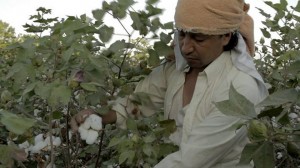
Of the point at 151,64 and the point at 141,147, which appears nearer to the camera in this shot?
Answer: the point at 141,147

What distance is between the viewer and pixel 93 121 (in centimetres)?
158

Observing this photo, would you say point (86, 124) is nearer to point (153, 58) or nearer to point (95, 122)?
point (95, 122)

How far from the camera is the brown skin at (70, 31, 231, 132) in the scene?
1551 millimetres

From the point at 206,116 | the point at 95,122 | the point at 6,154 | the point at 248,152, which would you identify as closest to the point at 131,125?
the point at 95,122

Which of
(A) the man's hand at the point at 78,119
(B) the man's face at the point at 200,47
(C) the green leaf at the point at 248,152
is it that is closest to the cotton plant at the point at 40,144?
(A) the man's hand at the point at 78,119

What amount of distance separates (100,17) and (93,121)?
0.31 metres

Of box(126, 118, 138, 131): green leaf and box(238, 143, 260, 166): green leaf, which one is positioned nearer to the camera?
box(238, 143, 260, 166): green leaf

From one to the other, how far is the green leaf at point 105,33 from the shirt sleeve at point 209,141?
0.39 metres

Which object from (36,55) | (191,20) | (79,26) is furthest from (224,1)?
(36,55)

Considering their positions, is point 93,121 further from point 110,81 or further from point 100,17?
point 100,17

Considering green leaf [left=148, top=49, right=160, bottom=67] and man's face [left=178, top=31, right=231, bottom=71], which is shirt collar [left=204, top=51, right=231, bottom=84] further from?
green leaf [left=148, top=49, right=160, bottom=67]

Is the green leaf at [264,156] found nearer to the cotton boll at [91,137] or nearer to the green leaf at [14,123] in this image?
the green leaf at [14,123]

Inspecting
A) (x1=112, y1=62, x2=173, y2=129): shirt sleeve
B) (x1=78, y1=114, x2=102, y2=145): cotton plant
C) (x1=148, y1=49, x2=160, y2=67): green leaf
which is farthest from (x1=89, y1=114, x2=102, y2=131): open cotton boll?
(x1=148, y1=49, x2=160, y2=67): green leaf

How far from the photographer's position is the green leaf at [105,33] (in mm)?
1688
